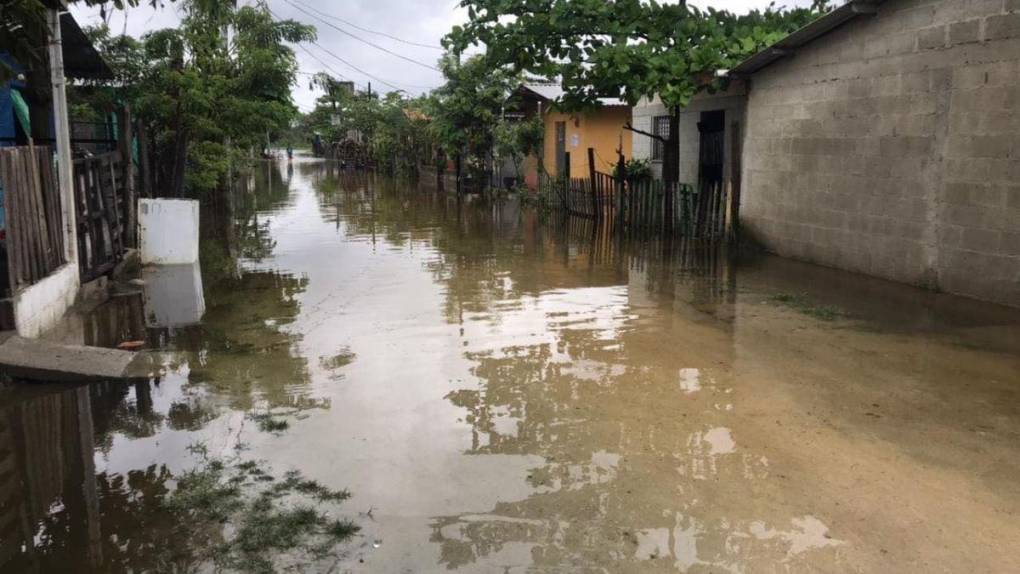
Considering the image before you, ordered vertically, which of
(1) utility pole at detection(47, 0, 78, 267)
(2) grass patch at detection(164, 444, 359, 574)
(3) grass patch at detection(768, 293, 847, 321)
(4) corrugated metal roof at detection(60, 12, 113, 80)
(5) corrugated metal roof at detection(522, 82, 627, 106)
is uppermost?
(5) corrugated metal roof at detection(522, 82, 627, 106)

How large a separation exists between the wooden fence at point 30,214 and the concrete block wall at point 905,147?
32.7ft

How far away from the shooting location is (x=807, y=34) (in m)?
11.9

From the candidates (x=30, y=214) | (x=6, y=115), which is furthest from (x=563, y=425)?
(x=6, y=115)

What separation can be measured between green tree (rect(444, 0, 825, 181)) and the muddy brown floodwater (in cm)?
452

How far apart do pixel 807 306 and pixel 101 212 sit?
8.99 meters

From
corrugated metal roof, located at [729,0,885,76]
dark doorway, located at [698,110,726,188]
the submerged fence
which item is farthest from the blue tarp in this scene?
dark doorway, located at [698,110,726,188]

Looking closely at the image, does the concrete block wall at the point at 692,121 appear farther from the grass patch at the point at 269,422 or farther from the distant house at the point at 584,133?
the grass patch at the point at 269,422

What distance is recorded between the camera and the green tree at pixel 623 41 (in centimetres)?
1362

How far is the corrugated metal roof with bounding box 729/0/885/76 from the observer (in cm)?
1064

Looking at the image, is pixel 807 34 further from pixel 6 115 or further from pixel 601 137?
pixel 601 137

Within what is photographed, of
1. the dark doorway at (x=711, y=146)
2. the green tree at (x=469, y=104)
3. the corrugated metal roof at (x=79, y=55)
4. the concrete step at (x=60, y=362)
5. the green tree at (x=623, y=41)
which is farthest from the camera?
the green tree at (x=469, y=104)

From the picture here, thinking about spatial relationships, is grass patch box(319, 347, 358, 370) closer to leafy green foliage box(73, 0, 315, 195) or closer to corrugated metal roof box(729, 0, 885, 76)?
corrugated metal roof box(729, 0, 885, 76)

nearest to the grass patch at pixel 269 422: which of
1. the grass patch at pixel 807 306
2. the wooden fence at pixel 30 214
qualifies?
the wooden fence at pixel 30 214

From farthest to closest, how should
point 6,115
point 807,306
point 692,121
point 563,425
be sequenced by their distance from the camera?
point 692,121 → point 6,115 → point 807,306 → point 563,425
